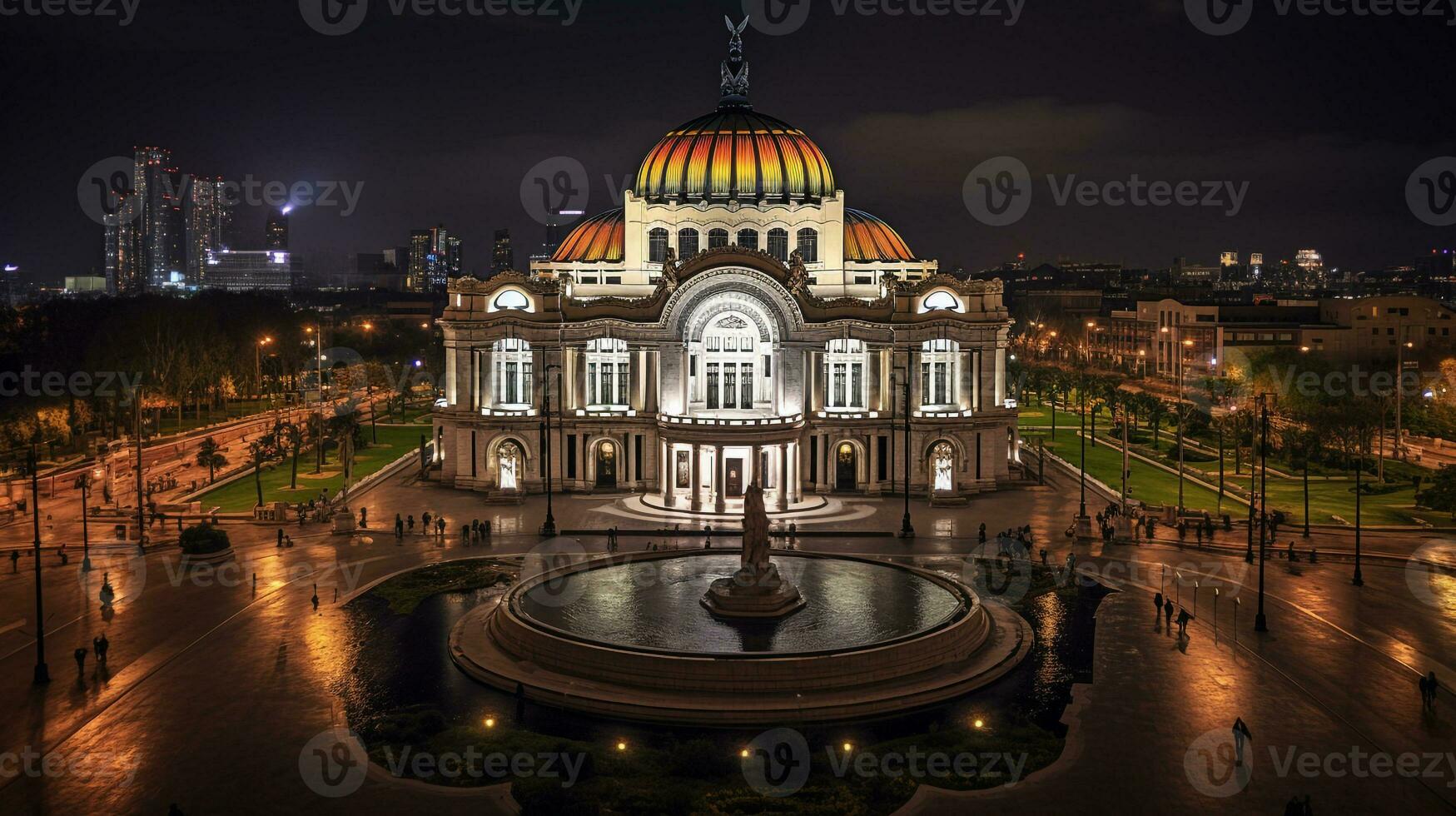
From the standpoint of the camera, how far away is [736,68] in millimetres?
97875

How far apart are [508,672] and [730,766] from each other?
10845mm

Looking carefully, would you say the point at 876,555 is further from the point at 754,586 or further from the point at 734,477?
the point at 734,477

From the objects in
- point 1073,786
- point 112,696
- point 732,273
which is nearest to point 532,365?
point 732,273

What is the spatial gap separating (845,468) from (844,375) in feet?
21.8

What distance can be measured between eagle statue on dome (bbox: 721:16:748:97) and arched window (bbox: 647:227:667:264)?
14.9m

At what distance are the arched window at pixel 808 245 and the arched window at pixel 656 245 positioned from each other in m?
10.6

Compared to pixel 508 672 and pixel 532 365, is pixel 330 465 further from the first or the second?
pixel 508 672

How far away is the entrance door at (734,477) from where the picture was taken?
78.1 meters

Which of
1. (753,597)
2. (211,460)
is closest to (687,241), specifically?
(211,460)

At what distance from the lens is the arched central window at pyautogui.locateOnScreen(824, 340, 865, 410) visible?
83250mm

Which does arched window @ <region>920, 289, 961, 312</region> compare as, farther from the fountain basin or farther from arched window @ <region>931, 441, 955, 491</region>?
the fountain basin

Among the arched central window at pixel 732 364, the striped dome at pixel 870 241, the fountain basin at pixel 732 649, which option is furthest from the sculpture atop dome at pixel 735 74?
the fountain basin at pixel 732 649

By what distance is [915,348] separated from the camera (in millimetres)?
82438

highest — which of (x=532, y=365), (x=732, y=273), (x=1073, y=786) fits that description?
(x=732, y=273)
